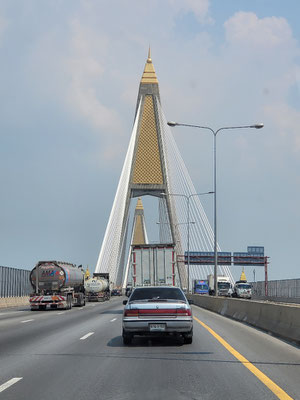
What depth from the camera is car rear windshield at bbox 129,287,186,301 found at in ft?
47.0

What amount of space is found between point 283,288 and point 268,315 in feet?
123

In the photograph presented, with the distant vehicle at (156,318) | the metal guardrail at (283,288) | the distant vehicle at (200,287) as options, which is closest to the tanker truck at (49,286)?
the metal guardrail at (283,288)

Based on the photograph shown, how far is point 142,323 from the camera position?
13289 millimetres

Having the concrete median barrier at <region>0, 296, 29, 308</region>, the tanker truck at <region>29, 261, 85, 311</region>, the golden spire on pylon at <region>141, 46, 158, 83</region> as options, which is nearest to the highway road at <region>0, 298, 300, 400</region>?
the tanker truck at <region>29, 261, 85, 311</region>

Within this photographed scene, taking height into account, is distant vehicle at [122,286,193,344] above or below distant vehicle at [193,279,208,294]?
above

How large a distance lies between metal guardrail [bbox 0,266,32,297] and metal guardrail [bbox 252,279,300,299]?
21605 mm

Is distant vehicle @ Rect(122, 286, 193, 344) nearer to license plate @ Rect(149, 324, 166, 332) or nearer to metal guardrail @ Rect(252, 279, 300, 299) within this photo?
license plate @ Rect(149, 324, 166, 332)

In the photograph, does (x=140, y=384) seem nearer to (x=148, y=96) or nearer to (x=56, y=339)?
(x=56, y=339)

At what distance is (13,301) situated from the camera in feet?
143

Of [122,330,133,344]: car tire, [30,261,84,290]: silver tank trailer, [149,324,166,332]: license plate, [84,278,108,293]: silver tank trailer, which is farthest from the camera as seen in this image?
[84,278,108,293]: silver tank trailer

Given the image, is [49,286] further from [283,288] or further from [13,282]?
[283,288]

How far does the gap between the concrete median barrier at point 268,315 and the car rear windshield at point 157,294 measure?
2.89 metres

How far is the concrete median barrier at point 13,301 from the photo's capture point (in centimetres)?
4047

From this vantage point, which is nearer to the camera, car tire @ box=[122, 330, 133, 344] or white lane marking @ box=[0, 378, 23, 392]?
white lane marking @ box=[0, 378, 23, 392]
